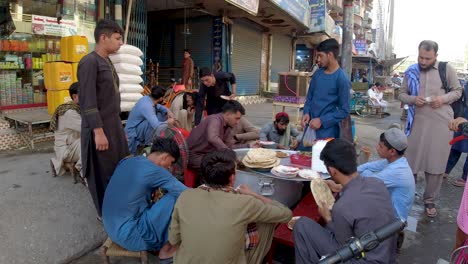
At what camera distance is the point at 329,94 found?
3562mm

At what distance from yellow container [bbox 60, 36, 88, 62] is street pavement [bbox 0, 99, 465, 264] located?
231cm

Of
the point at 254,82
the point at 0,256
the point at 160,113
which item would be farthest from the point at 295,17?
the point at 0,256

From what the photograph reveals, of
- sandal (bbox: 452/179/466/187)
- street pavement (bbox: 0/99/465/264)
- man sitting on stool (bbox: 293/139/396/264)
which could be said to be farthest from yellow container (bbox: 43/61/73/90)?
sandal (bbox: 452/179/466/187)

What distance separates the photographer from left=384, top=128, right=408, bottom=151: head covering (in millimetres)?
2641

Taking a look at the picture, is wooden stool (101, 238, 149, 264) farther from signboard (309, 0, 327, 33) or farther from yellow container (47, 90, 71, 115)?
signboard (309, 0, 327, 33)

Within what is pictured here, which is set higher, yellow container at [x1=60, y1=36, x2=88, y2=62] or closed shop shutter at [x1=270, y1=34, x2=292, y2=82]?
closed shop shutter at [x1=270, y1=34, x2=292, y2=82]

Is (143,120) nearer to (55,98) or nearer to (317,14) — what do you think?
(55,98)

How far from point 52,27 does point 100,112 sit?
4.76 meters

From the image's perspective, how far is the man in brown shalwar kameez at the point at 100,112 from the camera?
272 centimetres

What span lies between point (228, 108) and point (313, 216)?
150 centimetres

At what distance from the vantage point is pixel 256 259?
2.16 metres

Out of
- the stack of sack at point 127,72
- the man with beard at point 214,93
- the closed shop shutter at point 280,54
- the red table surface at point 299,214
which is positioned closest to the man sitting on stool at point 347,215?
the red table surface at point 299,214

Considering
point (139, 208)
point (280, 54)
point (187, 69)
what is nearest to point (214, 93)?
point (139, 208)

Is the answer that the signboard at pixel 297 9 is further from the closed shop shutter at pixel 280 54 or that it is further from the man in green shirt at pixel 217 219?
the man in green shirt at pixel 217 219
